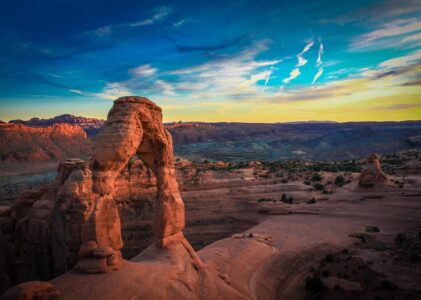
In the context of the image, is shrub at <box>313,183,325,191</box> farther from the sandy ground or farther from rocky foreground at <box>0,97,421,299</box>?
rocky foreground at <box>0,97,421,299</box>

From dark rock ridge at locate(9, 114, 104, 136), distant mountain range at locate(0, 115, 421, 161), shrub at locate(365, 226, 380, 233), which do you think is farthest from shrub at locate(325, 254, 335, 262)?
dark rock ridge at locate(9, 114, 104, 136)

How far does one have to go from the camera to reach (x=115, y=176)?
9.45 m

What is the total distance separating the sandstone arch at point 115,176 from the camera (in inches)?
341

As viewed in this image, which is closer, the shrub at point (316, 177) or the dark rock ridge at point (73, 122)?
the shrub at point (316, 177)

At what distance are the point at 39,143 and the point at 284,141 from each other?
82.5 m

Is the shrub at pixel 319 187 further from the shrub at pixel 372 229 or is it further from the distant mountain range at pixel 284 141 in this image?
the distant mountain range at pixel 284 141

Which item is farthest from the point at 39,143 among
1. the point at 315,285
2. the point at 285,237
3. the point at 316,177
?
the point at 315,285

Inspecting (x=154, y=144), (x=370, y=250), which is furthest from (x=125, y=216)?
(x=370, y=250)

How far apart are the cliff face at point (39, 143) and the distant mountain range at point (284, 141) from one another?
31919mm

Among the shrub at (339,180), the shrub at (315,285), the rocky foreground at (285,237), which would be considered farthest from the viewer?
the shrub at (339,180)

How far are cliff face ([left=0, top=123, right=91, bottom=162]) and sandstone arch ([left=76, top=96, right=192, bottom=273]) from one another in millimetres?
79451

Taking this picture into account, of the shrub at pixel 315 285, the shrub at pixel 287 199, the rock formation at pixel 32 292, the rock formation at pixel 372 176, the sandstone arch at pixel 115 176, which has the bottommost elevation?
the shrub at pixel 315 285

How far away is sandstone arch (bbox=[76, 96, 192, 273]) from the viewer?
867 cm

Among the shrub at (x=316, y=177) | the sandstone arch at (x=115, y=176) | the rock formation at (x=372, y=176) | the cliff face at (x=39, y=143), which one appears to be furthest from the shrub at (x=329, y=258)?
the cliff face at (x=39, y=143)
